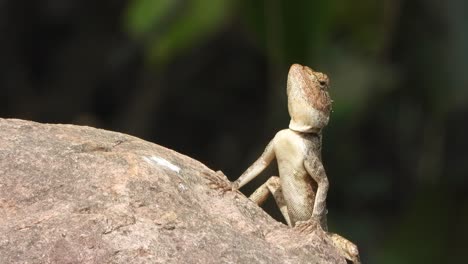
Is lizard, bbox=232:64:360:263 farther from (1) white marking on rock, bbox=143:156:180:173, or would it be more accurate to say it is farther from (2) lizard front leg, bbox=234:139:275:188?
(1) white marking on rock, bbox=143:156:180:173

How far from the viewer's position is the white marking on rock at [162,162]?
6.16m

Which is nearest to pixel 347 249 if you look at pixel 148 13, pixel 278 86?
pixel 148 13

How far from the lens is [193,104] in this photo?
1303 cm

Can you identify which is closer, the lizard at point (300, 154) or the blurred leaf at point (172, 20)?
the lizard at point (300, 154)

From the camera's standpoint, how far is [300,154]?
7180 millimetres

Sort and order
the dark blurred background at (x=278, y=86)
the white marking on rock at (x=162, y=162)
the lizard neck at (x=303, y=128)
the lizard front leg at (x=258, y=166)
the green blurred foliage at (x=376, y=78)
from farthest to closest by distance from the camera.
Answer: the dark blurred background at (x=278, y=86)
the green blurred foliage at (x=376, y=78)
the lizard neck at (x=303, y=128)
the lizard front leg at (x=258, y=166)
the white marking on rock at (x=162, y=162)

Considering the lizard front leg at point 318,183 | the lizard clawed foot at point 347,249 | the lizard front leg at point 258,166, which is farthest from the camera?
the lizard front leg at point 258,166

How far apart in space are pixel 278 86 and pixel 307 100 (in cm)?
395

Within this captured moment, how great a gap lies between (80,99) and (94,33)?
65 cm

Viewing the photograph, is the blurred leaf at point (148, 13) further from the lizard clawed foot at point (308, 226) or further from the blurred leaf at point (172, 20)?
the lizard clawed foot at point (308, 226)

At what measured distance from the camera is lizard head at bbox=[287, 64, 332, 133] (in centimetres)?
723

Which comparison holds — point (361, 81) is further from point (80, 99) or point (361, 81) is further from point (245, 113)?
point (80, 99)

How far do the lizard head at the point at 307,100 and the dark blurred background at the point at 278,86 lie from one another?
4.61ft

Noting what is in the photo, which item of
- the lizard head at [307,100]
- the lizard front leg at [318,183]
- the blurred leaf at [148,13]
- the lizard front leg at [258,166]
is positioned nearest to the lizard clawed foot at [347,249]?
the lizard front leg at [318,183]
